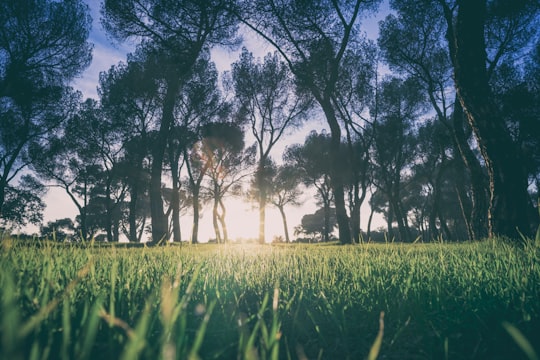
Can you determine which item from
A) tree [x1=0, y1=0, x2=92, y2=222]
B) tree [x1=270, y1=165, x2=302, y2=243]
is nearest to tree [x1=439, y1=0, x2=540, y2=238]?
tree [x1=0, y1=0, x2=92, y2=222]

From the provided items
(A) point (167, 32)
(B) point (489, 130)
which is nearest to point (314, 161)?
(A) point (167, 32)

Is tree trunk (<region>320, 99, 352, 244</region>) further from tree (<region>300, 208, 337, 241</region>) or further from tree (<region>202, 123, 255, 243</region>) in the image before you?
tree (<region>300, 208, 337, 241</region>)

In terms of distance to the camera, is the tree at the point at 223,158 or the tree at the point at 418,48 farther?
the tree at the point at 223,158

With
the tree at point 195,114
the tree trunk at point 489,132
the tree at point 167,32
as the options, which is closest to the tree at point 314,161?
the tree at point 195,114

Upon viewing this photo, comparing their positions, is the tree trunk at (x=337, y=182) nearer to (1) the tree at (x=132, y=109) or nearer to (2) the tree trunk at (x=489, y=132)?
(2) the tree trunk at (x=489, y=132)

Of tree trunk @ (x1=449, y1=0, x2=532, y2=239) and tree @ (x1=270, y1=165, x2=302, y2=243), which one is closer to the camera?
tree trunk @ (x1=449, y1=0, x2=532, y2=239)

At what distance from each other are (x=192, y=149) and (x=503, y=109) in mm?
26144

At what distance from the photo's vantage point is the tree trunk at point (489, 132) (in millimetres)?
5402

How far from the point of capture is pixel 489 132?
223 inches

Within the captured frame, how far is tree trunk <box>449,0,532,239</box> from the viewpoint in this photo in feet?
17.7

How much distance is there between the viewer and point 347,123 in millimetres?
22344

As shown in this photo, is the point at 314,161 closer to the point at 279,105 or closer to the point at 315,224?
the point at 279,105

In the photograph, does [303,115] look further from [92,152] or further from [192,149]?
[92,152]

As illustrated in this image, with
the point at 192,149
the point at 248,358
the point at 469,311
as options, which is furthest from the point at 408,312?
the point at 192,149
